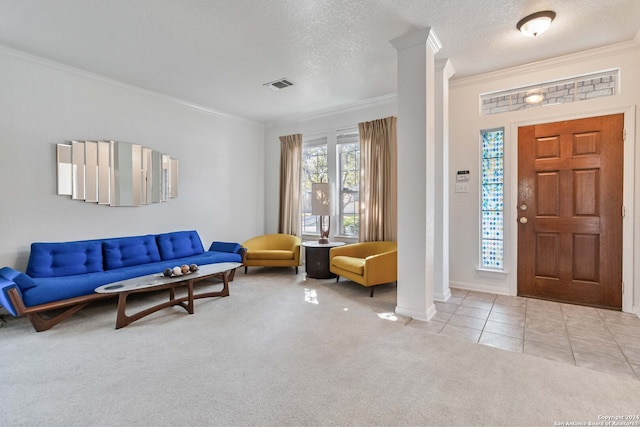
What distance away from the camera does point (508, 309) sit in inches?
128

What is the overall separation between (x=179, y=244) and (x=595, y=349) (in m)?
4.91

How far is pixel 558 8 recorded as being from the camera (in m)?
2.54

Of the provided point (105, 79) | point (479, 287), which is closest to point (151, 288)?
point (105, 79)

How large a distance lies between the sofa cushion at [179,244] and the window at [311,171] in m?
2.03

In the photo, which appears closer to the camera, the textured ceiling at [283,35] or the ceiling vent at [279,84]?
the textured ceiling at [283,35]

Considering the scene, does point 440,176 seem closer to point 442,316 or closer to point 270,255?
point 442,316

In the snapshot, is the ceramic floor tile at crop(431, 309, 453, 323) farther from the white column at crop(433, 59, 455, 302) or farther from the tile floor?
the white column at crop(433, 59, 455, 302)

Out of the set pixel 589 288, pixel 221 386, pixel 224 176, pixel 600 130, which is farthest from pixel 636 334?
pixel 224 176

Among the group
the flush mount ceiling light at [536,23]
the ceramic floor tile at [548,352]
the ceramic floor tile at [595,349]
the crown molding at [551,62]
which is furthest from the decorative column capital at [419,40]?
the ceramic floor tile at [595,349]

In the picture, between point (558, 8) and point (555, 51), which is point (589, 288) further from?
point (558, 8)

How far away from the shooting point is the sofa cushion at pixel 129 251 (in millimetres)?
3740

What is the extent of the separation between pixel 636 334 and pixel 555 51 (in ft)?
9.70

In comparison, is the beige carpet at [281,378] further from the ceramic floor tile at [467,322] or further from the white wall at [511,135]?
the white wall at [511,135]

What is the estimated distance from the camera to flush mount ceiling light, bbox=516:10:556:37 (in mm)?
2576
